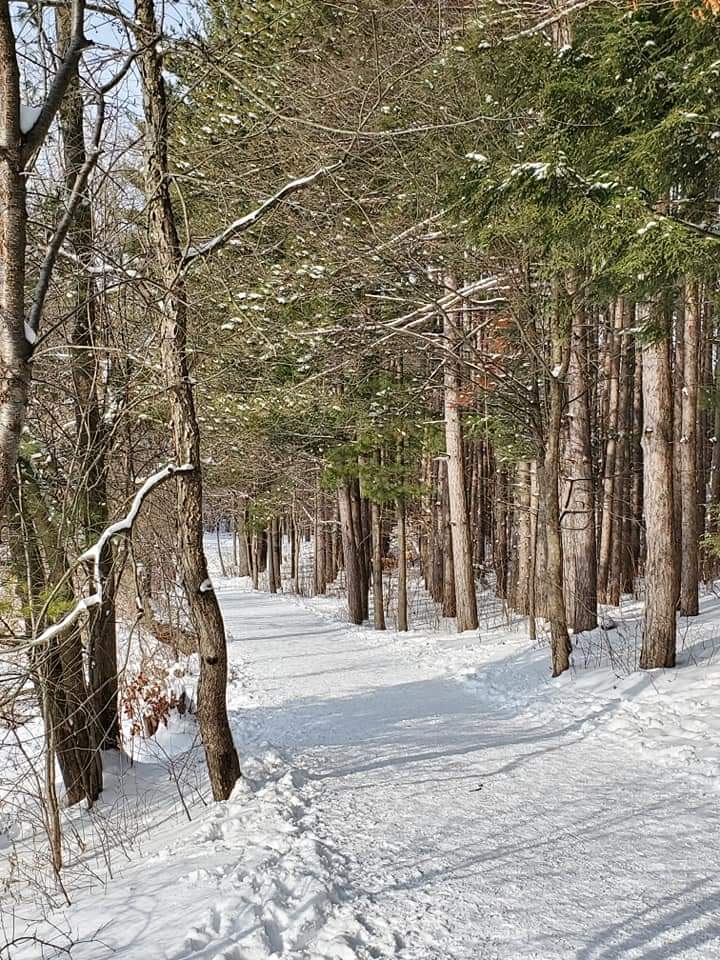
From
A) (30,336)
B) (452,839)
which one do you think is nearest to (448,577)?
(452,839)

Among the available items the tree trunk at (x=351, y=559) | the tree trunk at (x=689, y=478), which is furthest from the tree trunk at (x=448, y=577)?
the tree trunk at (x=689, y=478)

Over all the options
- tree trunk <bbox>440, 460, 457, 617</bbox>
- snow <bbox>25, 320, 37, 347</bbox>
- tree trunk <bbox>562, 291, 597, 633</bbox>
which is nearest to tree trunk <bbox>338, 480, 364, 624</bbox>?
tree trunk <bbox>440, 460, 457, 617</bbox>

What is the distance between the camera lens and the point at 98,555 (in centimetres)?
376

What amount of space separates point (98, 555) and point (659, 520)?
639 cm

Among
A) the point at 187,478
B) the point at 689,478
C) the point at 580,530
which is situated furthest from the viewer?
the point at 689,478

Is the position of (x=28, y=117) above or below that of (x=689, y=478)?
above

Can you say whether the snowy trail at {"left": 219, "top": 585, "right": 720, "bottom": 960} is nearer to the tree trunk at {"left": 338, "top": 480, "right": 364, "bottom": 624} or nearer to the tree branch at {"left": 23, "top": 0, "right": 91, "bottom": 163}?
the tree branch at {"left": 23, "top": 0, "right": 91, "bottom": 163}

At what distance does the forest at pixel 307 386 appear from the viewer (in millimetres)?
3523

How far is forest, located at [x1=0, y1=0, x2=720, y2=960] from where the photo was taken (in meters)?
3.52

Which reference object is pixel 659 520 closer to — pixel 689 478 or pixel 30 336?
pixel 689 478

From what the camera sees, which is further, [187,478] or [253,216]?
[187,478]

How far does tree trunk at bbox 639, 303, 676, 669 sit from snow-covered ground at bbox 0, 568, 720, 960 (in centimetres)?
41

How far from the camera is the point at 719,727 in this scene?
6.11 metres

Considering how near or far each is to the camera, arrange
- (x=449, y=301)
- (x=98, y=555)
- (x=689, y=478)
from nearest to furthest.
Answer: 1. (x=98, y=555)
2. (x=449, y=301)
3. (x=689, y=478)
